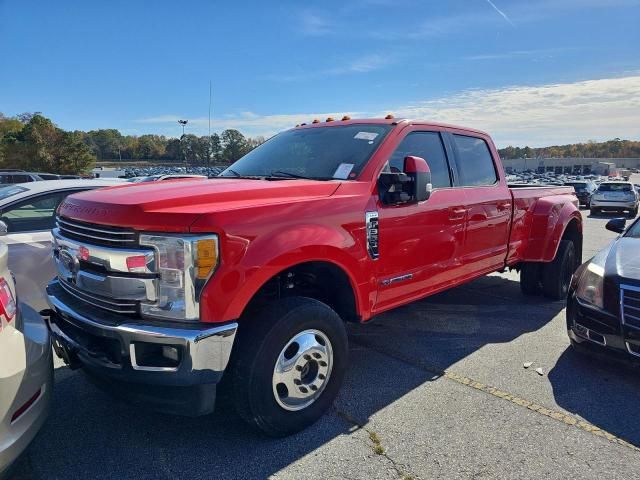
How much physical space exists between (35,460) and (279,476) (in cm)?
142

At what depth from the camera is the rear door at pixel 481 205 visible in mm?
4398

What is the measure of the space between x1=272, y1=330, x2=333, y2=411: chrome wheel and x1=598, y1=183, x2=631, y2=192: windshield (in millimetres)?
24904

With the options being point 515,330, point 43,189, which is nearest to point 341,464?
point 515,330

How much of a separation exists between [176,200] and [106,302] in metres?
0.70

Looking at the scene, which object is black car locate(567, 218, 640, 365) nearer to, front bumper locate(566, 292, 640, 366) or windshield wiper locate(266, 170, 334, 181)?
front bumper locate(566, 292, 640, 366)

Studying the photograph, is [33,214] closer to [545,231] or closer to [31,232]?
[31,232]

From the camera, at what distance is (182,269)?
241cm

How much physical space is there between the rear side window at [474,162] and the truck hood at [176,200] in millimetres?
1794

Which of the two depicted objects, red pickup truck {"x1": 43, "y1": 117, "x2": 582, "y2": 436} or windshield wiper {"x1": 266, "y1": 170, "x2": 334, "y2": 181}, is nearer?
red pickup truck {"x1": 43, "y1": 117, "x2": 582, "y2": 436}

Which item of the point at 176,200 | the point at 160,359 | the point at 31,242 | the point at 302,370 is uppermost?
the point at 176,200

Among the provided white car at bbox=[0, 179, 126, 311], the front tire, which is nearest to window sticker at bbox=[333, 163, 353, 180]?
the front tire

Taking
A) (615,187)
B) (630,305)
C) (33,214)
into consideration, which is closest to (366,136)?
(630,305)

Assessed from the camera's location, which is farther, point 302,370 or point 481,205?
point 481,205

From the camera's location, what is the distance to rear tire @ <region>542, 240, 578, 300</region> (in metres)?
5.93
